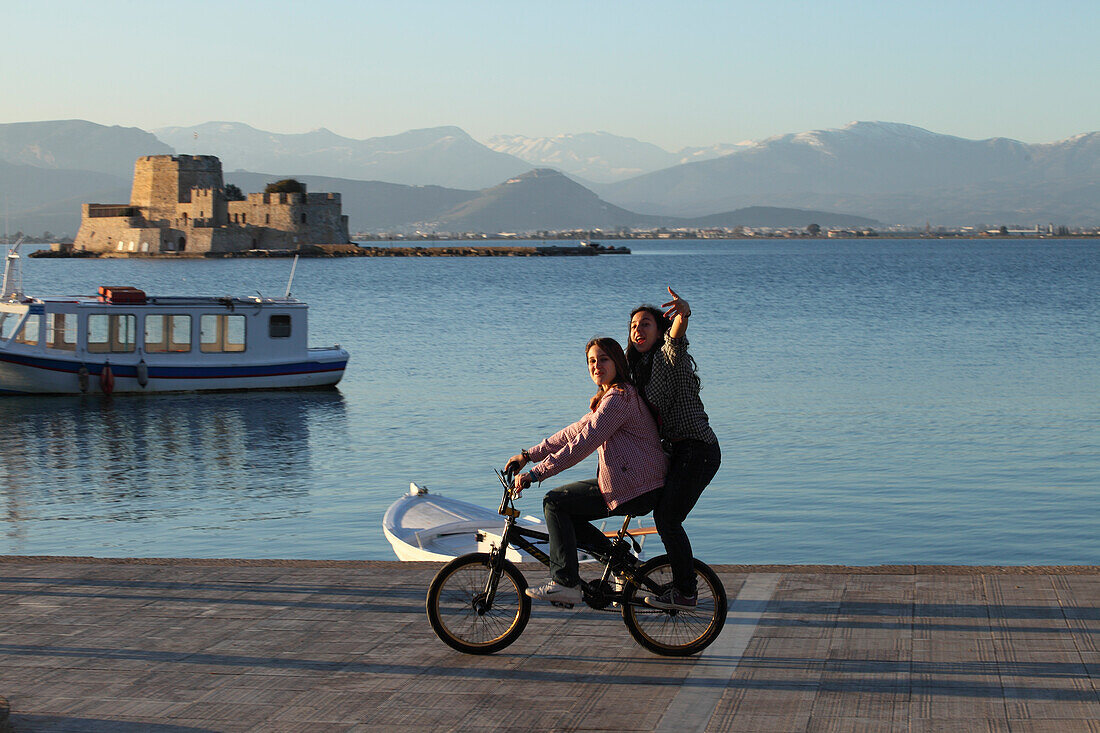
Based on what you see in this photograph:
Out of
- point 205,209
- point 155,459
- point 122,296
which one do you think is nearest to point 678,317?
point 155,459

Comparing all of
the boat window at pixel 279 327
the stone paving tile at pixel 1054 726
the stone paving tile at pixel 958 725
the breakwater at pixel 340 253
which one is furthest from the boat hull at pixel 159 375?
the breakwater at pixel 340 253

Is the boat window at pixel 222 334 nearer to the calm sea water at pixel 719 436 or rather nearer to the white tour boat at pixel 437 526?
the calm sea water at pixel 719 436

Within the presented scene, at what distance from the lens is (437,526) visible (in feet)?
34.0

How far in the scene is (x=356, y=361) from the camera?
116ft

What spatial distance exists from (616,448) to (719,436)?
14121mm

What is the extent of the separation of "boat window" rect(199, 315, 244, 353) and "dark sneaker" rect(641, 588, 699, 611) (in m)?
22.2

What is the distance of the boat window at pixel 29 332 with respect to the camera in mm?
25297

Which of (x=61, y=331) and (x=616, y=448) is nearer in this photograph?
(x=616, y=448)

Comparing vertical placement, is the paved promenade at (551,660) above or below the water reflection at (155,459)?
above

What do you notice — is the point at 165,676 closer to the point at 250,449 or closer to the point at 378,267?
the point at 250,449

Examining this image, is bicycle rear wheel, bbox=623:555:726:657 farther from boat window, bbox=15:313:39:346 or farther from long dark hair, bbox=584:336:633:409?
boat window, bbox=15:313:39:346

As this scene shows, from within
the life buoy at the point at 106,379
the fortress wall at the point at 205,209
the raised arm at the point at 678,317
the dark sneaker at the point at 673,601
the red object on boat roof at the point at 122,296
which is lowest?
the life buoy at the point at 106,379

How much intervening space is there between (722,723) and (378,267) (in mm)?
123281

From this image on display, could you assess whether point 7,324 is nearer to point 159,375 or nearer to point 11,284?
point 11,284
